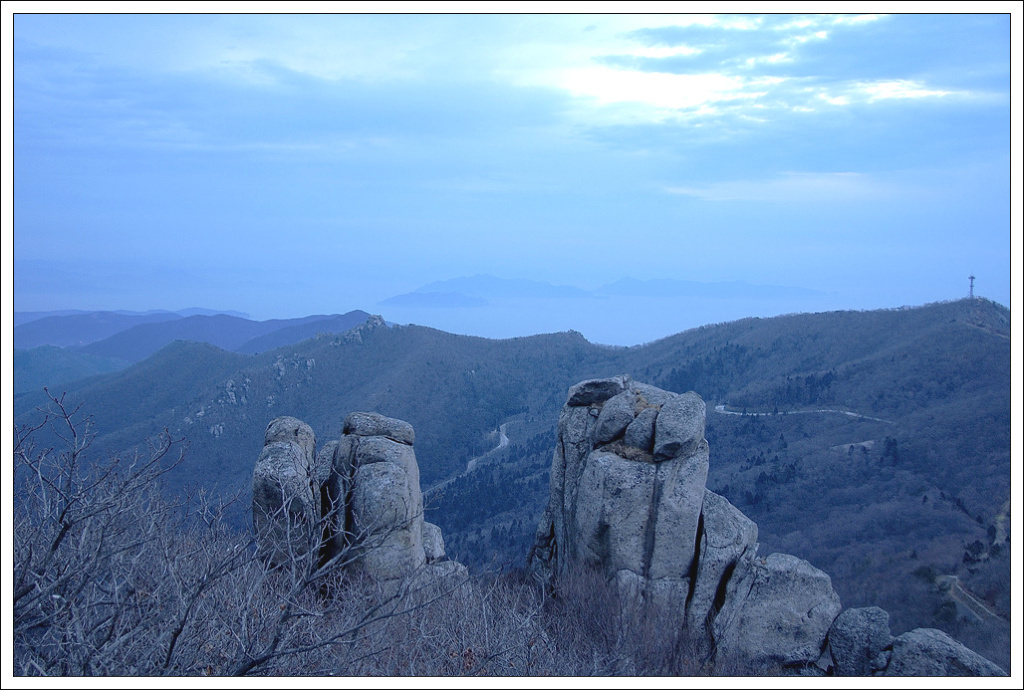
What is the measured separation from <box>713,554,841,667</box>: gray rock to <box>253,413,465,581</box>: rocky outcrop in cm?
584

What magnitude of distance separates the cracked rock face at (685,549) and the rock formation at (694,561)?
0.07 ft

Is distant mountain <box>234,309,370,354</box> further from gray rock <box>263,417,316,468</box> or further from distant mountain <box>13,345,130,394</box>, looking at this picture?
gray rock <box>263,417,316,468</box>

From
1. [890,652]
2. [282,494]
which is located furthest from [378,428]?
[890,652]

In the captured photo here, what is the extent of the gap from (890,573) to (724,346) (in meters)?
51.7

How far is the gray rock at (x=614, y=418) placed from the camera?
1673 centimetres

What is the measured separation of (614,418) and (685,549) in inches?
127

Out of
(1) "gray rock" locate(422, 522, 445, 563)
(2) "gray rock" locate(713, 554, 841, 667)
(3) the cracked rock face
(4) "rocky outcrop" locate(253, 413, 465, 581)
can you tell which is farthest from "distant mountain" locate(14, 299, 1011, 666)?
(2) "gray rock" locate(713, 554, 841, 667)

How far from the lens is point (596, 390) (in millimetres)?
18438

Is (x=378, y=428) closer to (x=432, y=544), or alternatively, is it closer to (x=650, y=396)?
(x=432, y=544)

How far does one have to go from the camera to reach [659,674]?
12.9 m

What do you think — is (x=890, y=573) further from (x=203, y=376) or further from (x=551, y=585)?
(x=203, y=376)

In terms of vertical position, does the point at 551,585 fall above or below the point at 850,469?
above

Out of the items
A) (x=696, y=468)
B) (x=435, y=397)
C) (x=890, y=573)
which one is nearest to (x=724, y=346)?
(x=435, y=397)

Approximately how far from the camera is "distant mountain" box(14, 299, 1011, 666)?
31.6m
